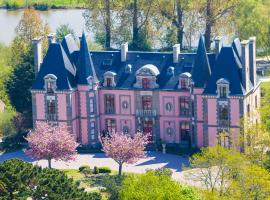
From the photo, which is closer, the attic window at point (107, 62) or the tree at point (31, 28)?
the attic window at point (107, 62)

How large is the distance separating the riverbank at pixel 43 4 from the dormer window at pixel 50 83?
5932cm

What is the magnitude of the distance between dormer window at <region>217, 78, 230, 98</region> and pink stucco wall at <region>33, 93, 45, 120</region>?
13.5 metres

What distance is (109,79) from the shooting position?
98.7 meters

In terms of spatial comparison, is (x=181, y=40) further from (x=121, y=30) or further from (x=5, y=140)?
(x=5, y=140)

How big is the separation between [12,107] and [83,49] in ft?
38.2

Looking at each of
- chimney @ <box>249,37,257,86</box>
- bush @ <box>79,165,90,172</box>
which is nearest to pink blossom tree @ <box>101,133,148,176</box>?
bush @ <box>79,165,90,172</box>

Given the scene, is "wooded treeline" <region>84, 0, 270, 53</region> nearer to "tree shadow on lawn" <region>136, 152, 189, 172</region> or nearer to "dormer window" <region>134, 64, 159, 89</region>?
"dormer window" <region>134, 64, 159, 89</region>

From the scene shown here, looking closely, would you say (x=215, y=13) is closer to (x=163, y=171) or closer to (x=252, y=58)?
(x=252, y=58)

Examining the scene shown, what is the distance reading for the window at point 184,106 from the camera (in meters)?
97.2

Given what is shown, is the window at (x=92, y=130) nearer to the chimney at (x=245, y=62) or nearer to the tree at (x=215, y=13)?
the chimney at (x=245, y=62)

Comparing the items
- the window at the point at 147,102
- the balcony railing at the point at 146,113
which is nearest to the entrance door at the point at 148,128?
the balcony railing at the point at 146,113

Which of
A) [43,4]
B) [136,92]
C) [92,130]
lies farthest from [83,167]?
[43,4]

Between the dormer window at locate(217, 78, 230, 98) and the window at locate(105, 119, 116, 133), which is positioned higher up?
the dormer window at locate(217, 78, 230, 98)

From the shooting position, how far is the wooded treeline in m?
120
